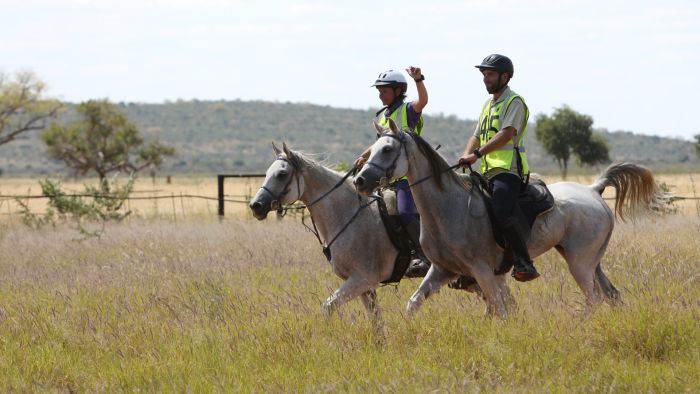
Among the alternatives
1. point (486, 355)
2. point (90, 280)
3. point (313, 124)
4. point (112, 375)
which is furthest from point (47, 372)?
point (313, 124)

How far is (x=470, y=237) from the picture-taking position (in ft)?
28.3

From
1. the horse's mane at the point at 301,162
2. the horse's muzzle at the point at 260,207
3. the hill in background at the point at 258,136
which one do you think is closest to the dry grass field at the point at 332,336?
Result: the horse's muzzle at the point at 260,207

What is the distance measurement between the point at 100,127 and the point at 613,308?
5996 cm

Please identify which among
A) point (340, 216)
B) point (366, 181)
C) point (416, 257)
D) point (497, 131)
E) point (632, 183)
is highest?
point (497, 131)

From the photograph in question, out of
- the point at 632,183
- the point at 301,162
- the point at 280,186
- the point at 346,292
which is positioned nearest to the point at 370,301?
the point at 346,292

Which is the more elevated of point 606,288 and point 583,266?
point 583,266

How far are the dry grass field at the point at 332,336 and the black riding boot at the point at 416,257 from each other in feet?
1.13

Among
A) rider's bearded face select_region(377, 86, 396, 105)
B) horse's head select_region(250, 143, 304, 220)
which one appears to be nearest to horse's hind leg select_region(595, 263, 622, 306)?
rider's bearded face select_region(377, 86, 396, 105)

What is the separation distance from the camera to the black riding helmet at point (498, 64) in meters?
8.88

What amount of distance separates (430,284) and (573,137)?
203 feet

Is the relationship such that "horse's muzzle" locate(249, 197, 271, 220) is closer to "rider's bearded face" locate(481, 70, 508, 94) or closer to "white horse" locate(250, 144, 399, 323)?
"white horse" locate(250, 144, 399, 323)

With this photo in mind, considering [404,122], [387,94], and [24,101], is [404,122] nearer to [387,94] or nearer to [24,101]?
[387,94]

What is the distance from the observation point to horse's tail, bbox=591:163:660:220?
34.4 ft

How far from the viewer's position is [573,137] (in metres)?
68.8
